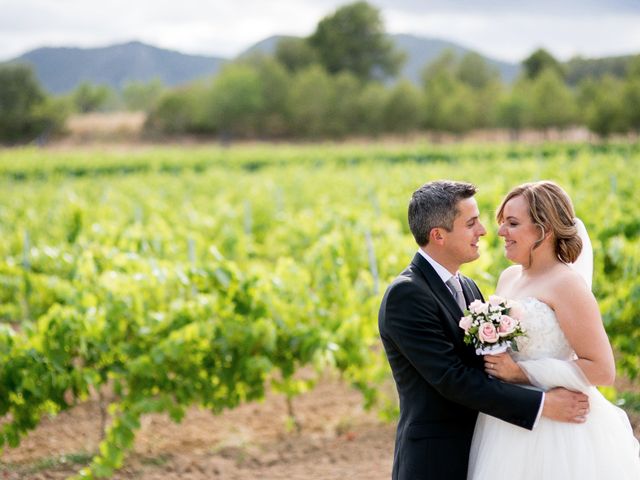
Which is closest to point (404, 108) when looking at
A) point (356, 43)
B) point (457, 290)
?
point (356, 43)

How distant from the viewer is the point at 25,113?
75.5 metres

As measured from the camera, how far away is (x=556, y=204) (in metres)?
2.50

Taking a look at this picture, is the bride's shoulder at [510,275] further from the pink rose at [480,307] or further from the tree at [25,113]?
the tree at [25,113]

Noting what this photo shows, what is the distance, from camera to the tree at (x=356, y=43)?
9688cm

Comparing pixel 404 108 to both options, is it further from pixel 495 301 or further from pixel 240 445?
pixel 495 301

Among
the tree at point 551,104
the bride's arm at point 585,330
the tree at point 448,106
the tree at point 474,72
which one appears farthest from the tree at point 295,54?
the bride's arm at point 585,330

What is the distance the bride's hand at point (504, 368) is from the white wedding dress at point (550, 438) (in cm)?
3

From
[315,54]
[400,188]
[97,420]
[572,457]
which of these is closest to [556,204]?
[572,457]

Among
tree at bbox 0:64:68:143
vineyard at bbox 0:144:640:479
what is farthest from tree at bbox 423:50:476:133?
vineyard at bbox 0:144:640:479

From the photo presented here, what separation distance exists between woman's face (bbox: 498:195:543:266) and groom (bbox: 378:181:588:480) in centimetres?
12

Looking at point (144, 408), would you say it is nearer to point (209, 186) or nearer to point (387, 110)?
point (209, 186)

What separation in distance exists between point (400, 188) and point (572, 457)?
11.0 m

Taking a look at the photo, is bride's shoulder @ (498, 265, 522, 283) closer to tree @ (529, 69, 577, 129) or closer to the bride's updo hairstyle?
the bride's updo hairstyle

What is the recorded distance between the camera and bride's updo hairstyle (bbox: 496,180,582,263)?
8.16 feet
